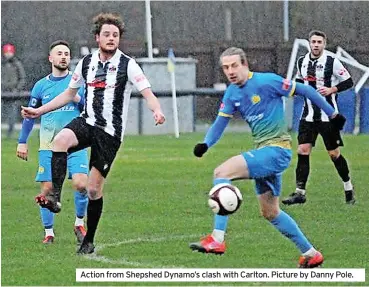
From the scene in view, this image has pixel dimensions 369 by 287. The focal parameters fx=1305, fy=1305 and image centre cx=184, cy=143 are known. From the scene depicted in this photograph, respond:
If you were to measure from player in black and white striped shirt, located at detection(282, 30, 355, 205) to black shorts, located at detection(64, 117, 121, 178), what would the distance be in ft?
15.3

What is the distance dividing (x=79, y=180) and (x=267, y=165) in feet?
8.16

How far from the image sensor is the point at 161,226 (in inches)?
520

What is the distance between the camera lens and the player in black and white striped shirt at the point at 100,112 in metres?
10.7

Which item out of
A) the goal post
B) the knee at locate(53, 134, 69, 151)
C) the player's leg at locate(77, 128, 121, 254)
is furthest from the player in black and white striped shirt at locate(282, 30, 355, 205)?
the goal post

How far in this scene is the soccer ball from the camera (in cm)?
982

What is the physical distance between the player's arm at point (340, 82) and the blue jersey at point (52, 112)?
3.70 meters

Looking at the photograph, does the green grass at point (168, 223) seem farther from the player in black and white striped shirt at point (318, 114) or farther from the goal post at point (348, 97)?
the goal post at point (348, 97)

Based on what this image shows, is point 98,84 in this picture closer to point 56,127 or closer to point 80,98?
point 80,98

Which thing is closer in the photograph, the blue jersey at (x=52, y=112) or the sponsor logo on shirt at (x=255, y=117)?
the sponsor logo on shirt at (x=255, y=117)

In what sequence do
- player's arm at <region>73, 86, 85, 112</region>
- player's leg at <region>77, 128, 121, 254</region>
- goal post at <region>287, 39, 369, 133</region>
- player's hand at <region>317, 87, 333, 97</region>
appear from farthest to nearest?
goal post at <region>287, 39, 369, 133</region> → player's hand at <region>317, 87, 333, 97</region> → player's arm at <region>73, 86, 85, 112</region> → player's leg at <region>77, 128, 121, 254</region>

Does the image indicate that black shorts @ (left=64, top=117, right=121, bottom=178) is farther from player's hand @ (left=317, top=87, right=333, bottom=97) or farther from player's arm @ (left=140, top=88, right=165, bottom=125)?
player's hand @ (left=317, top=87, right=333, bottom=97)

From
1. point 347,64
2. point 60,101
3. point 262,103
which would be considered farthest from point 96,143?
point 347,64

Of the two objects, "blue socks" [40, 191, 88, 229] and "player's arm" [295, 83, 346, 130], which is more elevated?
"player's arm" [295, 83, 346, 130]

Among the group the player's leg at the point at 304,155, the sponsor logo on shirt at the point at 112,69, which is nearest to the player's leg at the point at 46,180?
the sponsor logo on shirt at the point at 112,69
